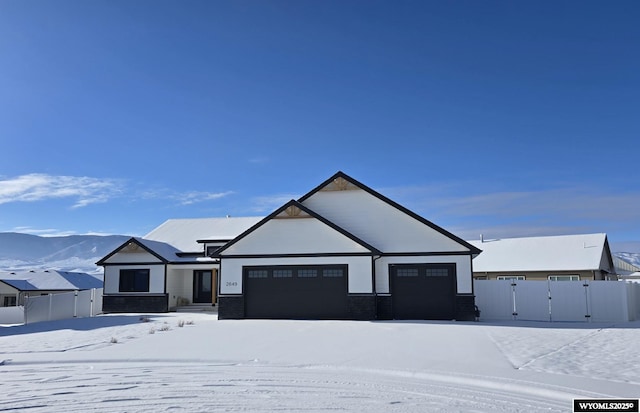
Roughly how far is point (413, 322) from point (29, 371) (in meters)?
14.4

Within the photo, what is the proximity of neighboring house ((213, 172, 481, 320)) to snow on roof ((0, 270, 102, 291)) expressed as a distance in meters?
30.4

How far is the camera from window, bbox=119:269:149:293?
98.4 feet

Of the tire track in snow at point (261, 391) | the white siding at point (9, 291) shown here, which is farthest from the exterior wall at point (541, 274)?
the white siding at point (9, 291)

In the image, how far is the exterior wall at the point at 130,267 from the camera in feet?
97.5

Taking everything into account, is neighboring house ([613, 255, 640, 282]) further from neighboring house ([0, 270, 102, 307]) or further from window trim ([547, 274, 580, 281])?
neighboring house ([0, 270, 102, 307])

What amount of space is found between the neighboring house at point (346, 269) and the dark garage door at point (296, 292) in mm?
43

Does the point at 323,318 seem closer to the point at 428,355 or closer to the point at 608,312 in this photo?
the point at 428,355

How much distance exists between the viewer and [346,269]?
23750mm

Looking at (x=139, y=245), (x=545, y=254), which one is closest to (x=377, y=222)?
(x=139, y=245)

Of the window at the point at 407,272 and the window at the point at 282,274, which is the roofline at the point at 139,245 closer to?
the window at the point at 282,274

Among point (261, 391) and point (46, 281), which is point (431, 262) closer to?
point (261, 391)

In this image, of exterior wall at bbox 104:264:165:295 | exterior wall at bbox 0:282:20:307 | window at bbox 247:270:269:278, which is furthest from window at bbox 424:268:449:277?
exterior wall at bbox 0:282:20:307

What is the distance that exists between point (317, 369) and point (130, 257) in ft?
70.1

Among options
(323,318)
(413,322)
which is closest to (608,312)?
(413,322)
